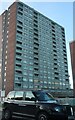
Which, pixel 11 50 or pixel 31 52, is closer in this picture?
pixel 11 50

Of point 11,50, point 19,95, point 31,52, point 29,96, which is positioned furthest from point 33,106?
point 31,52

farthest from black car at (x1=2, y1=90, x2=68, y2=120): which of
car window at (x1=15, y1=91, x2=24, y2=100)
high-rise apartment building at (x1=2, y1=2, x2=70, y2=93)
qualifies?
high-rise apartment building at (x1=2, y1=2, x2=70, y2=93)

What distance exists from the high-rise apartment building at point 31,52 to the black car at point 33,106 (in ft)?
225

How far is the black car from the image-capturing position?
9.13 meters

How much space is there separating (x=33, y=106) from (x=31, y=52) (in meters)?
83.3

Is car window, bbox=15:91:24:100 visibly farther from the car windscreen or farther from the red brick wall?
the red brick wall

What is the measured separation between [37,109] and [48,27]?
103014mm

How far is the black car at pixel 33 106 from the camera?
9133mm

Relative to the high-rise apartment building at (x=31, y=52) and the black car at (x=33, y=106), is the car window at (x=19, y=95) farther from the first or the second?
the high-rise apartment building at (x=31, y=52)

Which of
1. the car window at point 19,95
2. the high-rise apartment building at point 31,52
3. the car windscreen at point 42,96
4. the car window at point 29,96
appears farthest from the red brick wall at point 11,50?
the car windscreen at point 42,96

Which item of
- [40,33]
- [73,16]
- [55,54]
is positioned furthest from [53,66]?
[73,16]

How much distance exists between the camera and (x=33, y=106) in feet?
32.1

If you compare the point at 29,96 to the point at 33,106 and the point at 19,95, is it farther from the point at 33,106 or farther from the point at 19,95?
the point at 19,95

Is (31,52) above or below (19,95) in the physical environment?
above
